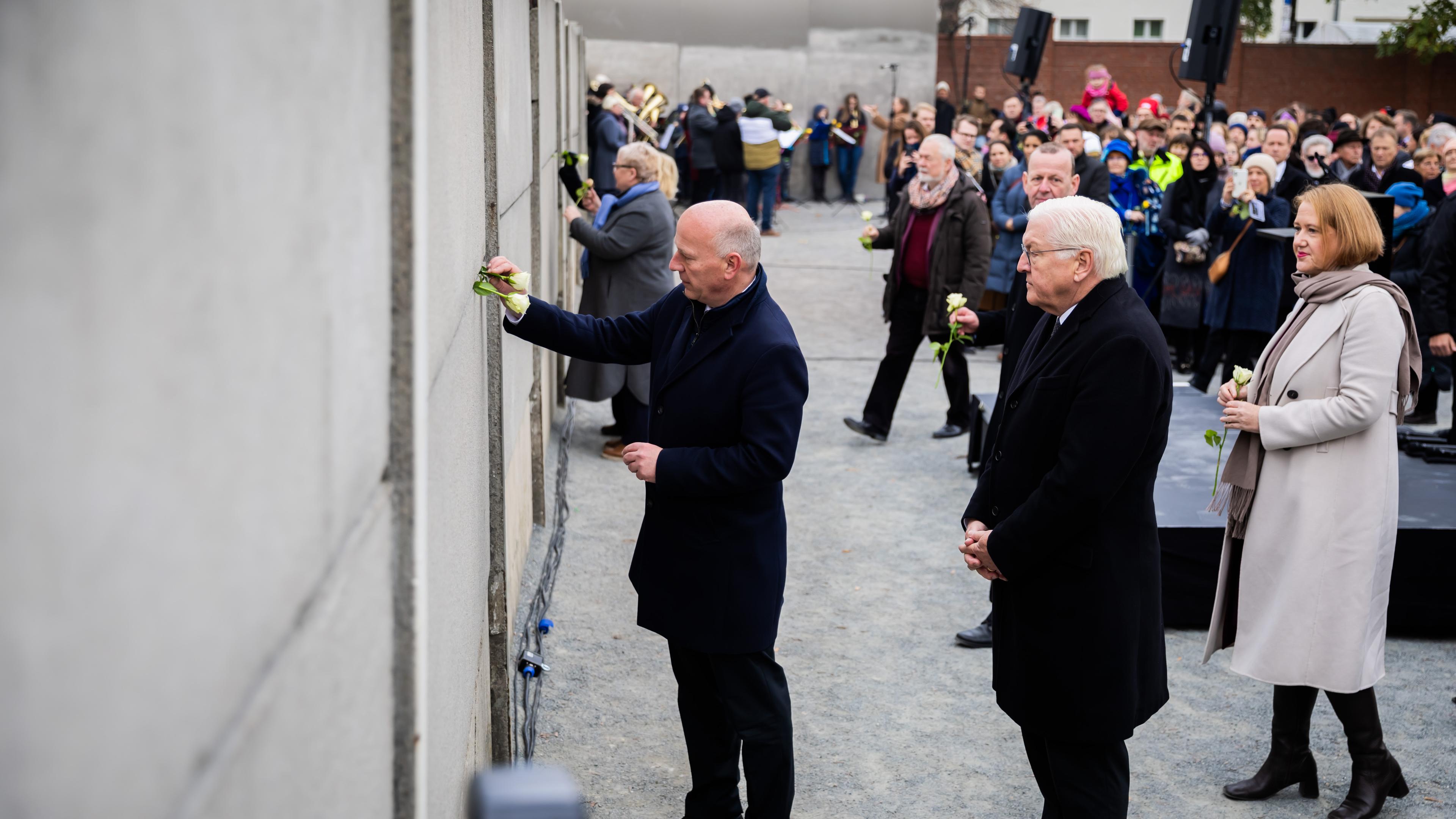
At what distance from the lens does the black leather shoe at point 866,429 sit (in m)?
9.28

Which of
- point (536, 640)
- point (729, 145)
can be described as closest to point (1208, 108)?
point (536, 640)

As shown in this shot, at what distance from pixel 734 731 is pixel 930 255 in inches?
202

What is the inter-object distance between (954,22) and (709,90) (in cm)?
1796

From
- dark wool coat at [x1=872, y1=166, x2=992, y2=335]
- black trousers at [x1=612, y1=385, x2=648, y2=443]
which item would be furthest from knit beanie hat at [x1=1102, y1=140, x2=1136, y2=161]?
black trousers at [x1=612, y1=385, x2=648, y2=443]

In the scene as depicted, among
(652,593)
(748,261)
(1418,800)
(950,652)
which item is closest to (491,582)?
(652,593)

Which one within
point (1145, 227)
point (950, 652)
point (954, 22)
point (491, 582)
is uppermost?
point (954, 22)

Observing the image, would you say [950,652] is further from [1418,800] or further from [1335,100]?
[1335,100]

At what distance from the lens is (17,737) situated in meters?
0.76

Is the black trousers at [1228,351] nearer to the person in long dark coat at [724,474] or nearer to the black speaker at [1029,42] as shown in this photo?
the person in long dark coat at [724,474]

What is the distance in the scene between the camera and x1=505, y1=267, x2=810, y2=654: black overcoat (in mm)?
3617

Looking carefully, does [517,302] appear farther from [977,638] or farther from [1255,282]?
[1255,282]

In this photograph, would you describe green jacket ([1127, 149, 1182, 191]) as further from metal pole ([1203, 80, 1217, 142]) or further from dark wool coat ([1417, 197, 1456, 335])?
dark wool coat ([1417, 197, 1456, 335])

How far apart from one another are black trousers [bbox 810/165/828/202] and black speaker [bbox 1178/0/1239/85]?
45.8 ft

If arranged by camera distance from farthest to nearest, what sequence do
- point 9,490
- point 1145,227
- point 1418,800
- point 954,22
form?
point 954,22, point 1145,227, point 1418,800, point 9,490
